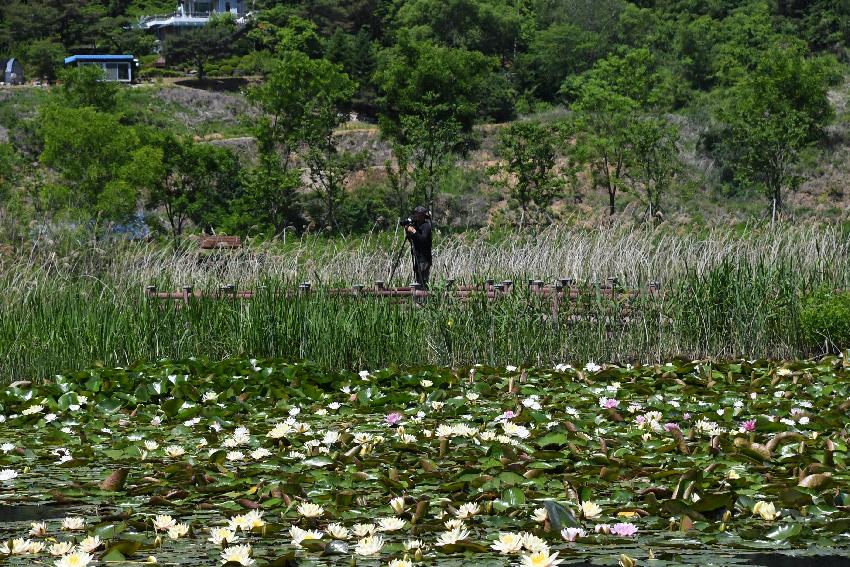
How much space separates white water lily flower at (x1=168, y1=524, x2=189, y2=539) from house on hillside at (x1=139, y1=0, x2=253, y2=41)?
211 feet

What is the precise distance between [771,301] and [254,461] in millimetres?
5624

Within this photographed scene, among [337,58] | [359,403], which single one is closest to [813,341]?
[359,403]

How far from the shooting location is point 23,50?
57.8 metres

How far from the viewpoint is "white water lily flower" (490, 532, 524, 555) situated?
3.67 metres

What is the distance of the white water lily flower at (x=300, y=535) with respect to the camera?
12.7 feet

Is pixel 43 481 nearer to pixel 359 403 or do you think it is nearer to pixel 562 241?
pixel 359 403

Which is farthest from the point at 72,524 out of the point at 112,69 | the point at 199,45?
the point at 199,45

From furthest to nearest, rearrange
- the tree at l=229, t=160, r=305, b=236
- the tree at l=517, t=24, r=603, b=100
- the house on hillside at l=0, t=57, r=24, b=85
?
the tree at l=517, t=24, r=603, b=100
the house on hillside at l=0, t=57, r=24, b=85
the tree at l=229, t=160, r=305, b=236

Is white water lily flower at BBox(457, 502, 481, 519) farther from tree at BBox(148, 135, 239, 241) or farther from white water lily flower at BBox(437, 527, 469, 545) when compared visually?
tree at BBox(148, 135, 239, 241)

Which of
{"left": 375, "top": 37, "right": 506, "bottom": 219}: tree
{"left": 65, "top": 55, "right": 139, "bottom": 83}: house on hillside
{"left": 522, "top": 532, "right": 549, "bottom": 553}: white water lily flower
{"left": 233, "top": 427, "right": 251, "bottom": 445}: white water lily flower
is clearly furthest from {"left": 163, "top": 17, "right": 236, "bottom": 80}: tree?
{"left": 522, "top": 532, "right": 549, "bottom": 553}: white water lily flower

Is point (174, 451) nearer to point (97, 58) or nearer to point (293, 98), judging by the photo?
point (293, 98)

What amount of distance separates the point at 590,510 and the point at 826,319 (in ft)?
18.3

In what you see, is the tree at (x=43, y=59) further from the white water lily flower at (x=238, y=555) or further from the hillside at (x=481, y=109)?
the white water lily flower at (x=238, y=555)

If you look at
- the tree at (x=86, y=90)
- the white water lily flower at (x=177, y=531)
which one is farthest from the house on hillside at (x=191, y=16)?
the white water lily flower at (x=177, y=531)
